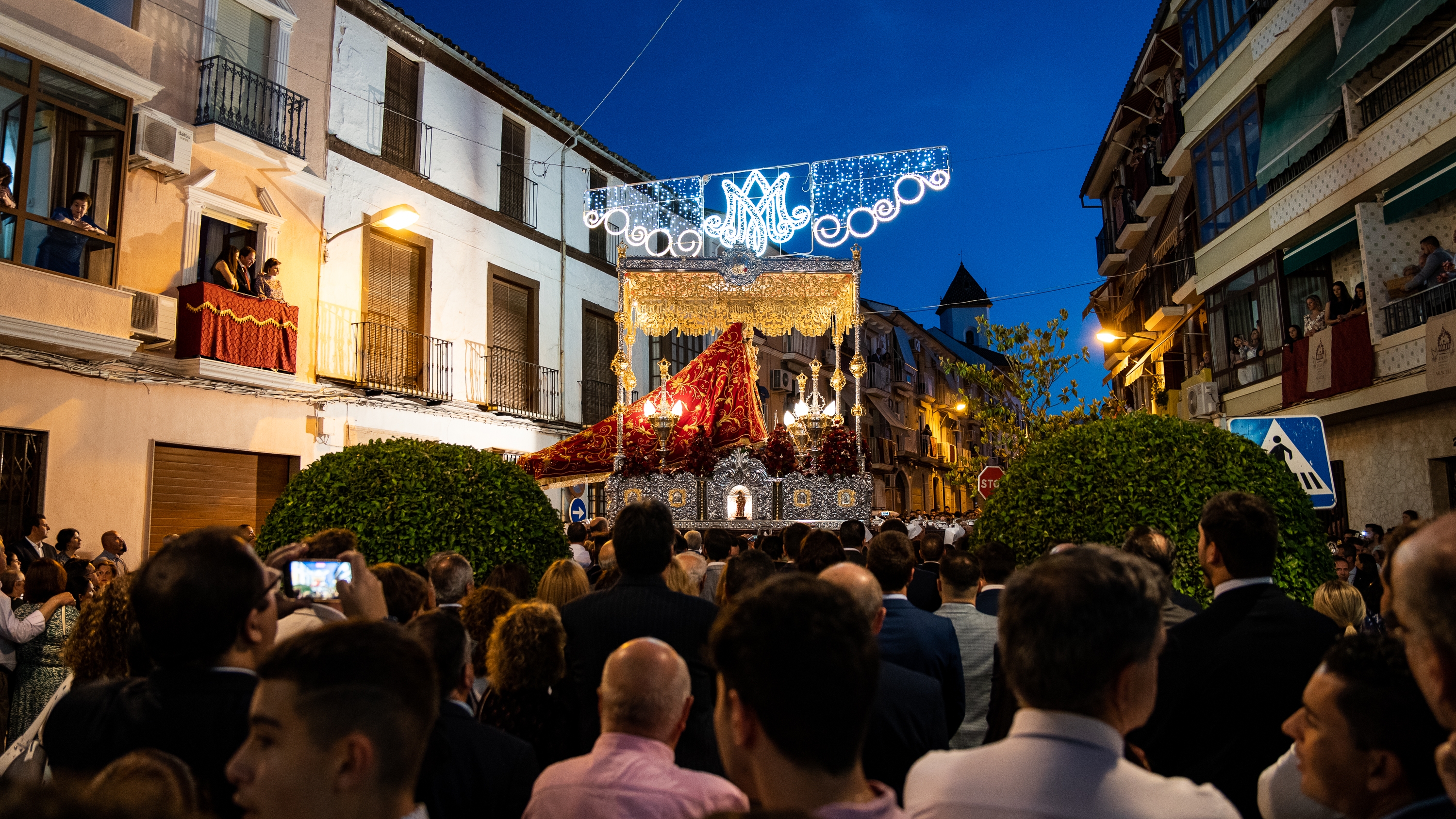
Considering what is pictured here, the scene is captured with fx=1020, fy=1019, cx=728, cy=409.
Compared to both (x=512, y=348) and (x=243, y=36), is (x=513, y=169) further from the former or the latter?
(x=243, y=36)

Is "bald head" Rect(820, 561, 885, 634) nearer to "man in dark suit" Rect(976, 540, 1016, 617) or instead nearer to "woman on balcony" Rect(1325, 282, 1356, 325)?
"man in dark suit" Rect(976, 540, 1016, 617)

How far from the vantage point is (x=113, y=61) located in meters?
12.7

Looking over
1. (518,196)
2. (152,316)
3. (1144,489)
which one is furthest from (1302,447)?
(518,196)

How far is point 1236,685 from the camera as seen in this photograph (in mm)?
3098

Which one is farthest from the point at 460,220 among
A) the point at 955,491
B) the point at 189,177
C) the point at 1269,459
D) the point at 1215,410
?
the point at 955,491

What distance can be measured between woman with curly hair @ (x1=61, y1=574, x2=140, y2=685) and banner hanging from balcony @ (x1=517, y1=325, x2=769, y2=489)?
1052 cm

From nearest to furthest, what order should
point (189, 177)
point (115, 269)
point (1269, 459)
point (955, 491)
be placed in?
point (1269, 459) → point (115, 269) → point (189, 177) → point (955, 491)

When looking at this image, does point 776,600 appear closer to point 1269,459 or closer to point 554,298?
point 1269,459

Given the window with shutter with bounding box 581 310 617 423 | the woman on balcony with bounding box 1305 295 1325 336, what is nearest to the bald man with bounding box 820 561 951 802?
the woman on balcony with bounding box 1305 295 1325 336

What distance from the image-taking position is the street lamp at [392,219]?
54.3ft

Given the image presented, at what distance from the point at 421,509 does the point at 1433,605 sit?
6.04 metres

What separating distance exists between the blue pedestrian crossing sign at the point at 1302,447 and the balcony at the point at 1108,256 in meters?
24.6

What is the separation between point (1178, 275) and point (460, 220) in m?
16.0

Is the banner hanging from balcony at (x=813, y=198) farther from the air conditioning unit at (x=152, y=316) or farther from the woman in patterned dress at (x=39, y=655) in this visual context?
the woman in patterned dress at (x=39, y=655)
